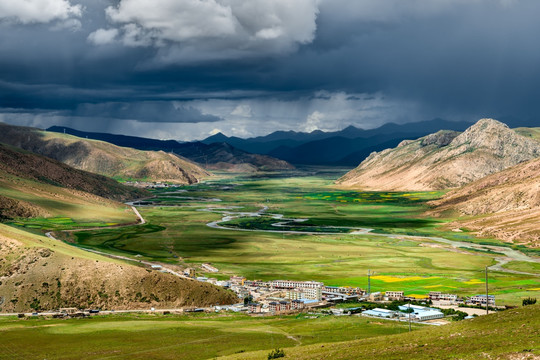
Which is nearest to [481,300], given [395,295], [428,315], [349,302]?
[395,295]

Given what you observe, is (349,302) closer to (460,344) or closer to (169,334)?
(169,334)

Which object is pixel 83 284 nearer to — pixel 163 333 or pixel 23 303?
pixel 23 303

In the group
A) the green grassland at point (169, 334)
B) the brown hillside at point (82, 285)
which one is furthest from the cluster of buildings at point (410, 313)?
the brown hillside at point (82, 285)

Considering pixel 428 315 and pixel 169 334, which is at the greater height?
pixel 428 315

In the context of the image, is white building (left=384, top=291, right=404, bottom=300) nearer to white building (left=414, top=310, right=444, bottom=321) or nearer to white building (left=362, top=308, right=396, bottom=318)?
white building (left=362, top=308, right=396, bottom=318)

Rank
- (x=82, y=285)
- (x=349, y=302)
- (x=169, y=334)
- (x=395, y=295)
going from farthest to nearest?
1. (x=395, y=295)
2. (x=349, y=302)
3. (x=82, y=285)
4. (x=169, y=334)

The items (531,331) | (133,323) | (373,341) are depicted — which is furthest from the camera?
(133,323)

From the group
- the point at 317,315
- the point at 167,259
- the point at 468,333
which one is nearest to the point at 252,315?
the point at 317,315

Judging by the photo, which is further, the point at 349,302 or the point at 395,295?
the point at 395,295
